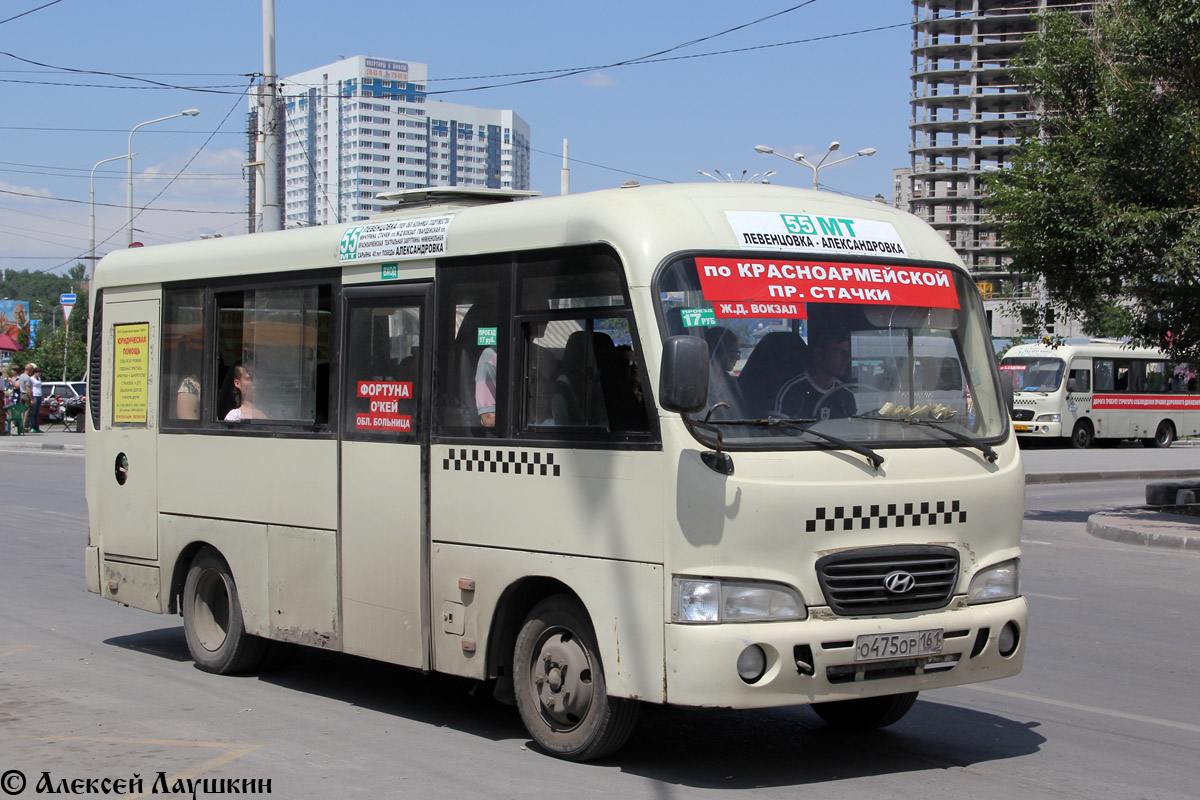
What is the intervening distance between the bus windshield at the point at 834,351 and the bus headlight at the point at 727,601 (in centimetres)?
61

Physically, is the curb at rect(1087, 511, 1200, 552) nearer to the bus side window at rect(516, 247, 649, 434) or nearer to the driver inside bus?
the driver inside bus

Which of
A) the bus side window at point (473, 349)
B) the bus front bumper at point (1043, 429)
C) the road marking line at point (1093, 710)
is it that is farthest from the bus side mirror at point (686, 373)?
the bus front bumper at point (1043, 429)

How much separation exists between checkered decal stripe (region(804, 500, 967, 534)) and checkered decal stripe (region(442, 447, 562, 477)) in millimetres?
1286

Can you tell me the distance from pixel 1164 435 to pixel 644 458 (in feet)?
131

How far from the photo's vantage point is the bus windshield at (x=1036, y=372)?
38.3 meters

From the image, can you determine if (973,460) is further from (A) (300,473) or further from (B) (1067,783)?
(A) (300,473)

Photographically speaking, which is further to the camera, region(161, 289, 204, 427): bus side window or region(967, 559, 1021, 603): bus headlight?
region(161, 289, 204, 427): bus side window

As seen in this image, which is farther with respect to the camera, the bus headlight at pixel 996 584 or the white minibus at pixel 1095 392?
the white minibus at pixel 1095 392

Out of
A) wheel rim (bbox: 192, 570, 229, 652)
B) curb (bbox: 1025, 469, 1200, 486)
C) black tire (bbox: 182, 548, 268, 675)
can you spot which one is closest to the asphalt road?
black tire (bbox: 182, 548, 268, 675)

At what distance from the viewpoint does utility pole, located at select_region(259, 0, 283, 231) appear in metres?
18.9

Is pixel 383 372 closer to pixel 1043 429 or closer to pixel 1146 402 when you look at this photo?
pixel 1043 429

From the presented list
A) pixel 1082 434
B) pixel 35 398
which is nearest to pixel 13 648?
pixel 35 398

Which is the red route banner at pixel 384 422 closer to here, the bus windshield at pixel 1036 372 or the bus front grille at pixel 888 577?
the bus front grille at pixel 888 577

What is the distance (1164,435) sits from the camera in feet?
136
